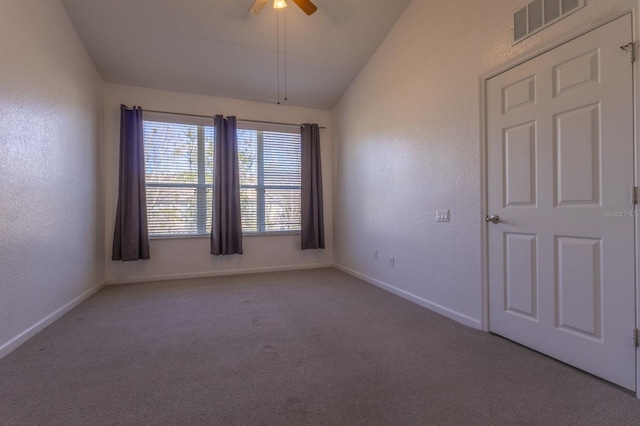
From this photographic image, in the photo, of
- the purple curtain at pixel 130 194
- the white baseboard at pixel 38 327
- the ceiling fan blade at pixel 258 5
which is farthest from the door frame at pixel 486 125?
the purple curtain at pixel 130 194

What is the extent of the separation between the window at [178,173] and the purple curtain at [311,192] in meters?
1.54

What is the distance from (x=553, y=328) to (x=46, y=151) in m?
4.45

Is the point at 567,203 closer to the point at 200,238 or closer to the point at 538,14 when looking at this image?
the point at 538,14

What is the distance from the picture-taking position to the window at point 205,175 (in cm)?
451

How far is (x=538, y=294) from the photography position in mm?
2125

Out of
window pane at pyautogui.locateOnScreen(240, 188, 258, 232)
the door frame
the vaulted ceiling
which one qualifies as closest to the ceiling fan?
the vaulted ceiling

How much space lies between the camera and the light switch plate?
285 cm

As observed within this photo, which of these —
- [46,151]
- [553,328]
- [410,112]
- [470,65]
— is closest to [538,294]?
[553,328]

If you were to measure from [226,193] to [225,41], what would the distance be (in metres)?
2.11

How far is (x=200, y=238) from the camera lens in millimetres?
4719

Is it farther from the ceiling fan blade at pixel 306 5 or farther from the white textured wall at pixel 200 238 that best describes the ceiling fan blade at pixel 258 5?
the white textured wall at pixel 200 238

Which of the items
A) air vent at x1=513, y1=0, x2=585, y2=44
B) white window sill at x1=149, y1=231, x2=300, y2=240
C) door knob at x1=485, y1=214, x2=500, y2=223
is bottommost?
white window sill at x1=149, y1=231, x2=300, y2=240

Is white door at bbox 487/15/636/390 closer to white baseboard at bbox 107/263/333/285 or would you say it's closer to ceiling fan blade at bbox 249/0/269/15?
ceiling fan blade at bbox 249/0/269/15

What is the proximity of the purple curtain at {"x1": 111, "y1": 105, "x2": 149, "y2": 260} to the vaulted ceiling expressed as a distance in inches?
25.1
